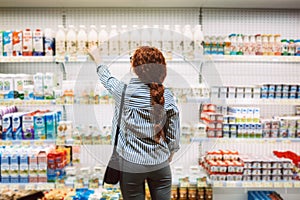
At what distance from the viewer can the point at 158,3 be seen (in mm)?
3252

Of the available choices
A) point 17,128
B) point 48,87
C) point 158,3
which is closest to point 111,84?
point 48,87

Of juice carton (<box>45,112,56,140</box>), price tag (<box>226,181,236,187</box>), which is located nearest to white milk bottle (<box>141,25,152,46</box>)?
juice carton (<box>45,112,56,140</box>)

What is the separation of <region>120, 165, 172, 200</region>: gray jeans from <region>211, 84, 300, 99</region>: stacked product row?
112 centimetres

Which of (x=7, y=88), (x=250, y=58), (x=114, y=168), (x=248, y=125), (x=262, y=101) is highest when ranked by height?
(x=250, y=58)

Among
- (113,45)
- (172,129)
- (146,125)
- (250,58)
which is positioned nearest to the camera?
(146,125)

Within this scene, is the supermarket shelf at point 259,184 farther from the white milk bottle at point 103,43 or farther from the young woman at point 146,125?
the white milk bottle at point 103,43

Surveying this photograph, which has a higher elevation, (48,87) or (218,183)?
(48,87)

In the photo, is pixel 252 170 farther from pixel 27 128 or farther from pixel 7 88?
pixel 7 88

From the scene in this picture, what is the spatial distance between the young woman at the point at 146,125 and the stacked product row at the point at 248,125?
2.66 feet

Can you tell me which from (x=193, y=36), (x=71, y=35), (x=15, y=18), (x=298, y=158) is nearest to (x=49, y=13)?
(x=15, y=18)

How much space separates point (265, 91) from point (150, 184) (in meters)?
1.42

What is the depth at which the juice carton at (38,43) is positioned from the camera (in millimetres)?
2832

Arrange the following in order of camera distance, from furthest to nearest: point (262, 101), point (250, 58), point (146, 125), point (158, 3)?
point (158, 3)
point (262, 101)
point (250, 58)
point (146, 125)

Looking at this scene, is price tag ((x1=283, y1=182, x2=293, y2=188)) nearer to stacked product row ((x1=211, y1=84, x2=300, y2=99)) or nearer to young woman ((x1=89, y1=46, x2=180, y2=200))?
stacked product row ((x1=211, y1=84, x2=300, y2=99))
